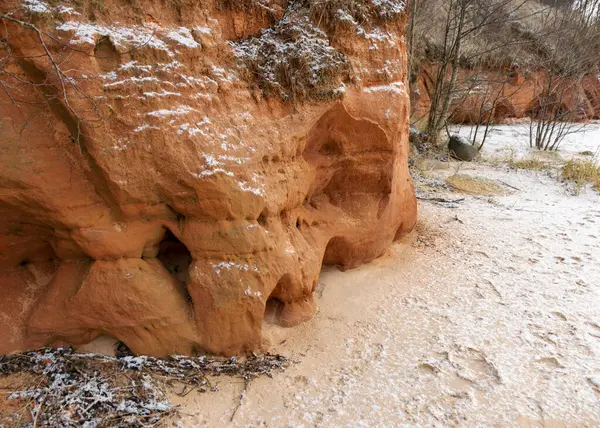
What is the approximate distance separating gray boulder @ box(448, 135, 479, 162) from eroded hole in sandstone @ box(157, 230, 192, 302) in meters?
6.44

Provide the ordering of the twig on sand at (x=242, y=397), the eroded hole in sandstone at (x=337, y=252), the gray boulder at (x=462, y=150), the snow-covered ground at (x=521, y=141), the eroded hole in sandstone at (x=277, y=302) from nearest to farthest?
the twig on sand at (x=242, y=397) → the eroded hole in sandstone at (x=277, y=302) → the eroded hole in sandstone at (x=337, y=252) → the gray boulder at (x=462, y=150) → the snow-covered ground at (x=521, y=141)

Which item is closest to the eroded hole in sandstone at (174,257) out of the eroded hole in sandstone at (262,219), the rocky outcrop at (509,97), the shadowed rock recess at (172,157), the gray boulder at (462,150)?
the shadowed rock recess at (172,157)

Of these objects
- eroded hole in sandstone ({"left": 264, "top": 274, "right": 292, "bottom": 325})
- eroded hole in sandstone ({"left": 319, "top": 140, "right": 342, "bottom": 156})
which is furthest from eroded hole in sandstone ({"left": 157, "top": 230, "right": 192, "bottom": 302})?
eroded hole in sandstone ({"left": 319, "top": 140, "right": 342, "bottom": 156})

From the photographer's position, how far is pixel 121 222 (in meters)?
2.36

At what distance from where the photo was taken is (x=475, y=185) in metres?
6.19

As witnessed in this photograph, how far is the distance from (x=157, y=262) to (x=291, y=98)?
1300 mm

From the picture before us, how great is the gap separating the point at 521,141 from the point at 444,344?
27.0 ft

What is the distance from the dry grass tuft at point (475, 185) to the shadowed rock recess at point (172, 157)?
3.23m

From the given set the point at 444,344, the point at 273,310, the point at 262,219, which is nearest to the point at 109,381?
the point at 273,310

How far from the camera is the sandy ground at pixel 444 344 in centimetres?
230

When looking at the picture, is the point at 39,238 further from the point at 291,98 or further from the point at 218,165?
the point at 291,98

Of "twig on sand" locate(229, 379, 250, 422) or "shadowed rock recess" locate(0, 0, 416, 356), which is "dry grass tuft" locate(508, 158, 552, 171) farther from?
"twig on sand" locate(229, 379, 250, 422)

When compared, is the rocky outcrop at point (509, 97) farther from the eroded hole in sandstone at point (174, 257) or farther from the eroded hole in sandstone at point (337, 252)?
the eroded hole in sandstone at point (174, 257)

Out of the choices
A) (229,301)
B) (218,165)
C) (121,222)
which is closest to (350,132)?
(218,165)
